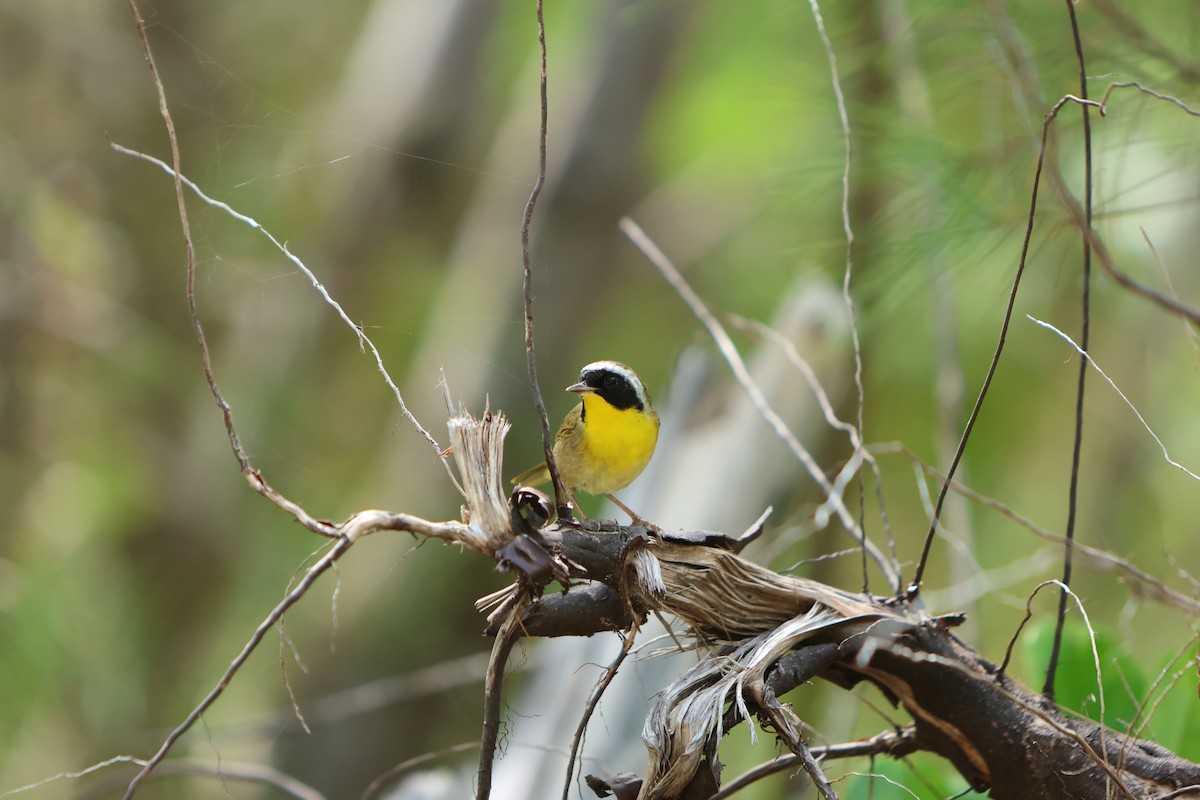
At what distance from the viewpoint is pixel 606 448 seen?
6.71 ft

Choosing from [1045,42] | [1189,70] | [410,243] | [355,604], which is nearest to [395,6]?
[410,243]

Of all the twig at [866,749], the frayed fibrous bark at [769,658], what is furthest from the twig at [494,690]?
the twig at [866,749]

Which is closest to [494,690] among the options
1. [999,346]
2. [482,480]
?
[482,480]

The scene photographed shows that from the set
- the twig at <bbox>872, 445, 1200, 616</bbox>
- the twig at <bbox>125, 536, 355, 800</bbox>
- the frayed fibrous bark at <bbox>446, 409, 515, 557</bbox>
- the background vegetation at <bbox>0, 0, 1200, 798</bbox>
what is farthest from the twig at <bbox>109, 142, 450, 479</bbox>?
the background vegetation at <bbox>0, 0, 1200, 798</bbox>

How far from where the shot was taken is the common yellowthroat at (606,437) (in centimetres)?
205

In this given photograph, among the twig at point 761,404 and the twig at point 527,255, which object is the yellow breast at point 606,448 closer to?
the twig at point 761,404

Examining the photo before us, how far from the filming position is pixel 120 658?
4.65m

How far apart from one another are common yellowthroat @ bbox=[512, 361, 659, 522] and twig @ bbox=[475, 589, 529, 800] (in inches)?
41.7

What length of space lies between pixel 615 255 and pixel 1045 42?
2.91 metres

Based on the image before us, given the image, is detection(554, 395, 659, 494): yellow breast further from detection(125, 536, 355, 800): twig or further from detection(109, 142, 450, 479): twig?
detection(125, 536, 355, 800): twig

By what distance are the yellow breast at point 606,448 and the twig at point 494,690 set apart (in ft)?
3.55

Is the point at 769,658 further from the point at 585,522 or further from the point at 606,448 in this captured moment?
the point at 606,448

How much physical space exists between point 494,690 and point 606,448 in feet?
3.74

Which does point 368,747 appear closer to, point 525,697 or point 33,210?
point 525,697
